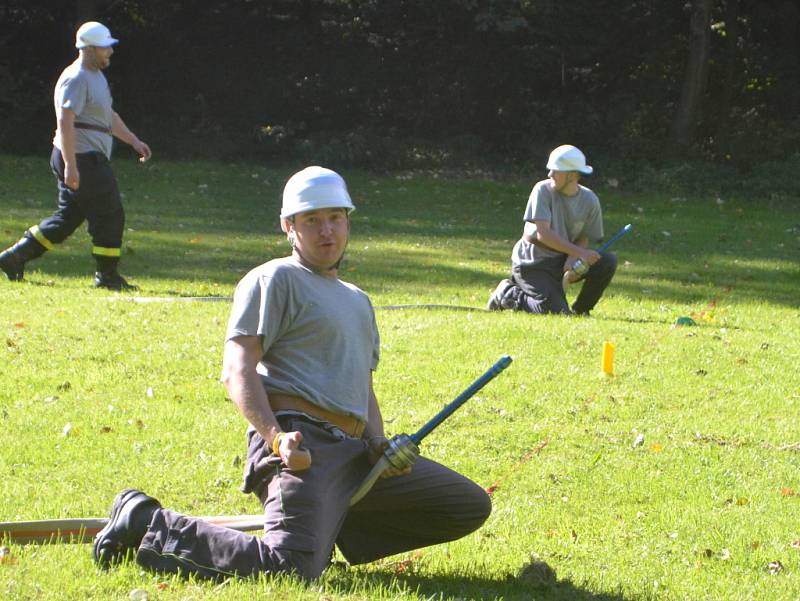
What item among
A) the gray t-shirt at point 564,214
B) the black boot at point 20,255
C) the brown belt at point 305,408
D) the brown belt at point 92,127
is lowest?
the black boot at point 20,255

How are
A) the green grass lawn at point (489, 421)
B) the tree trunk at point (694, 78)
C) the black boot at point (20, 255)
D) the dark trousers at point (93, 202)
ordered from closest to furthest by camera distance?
the green grass lawn at point (489, 421), the dark trousers at point (93, 202), the black boot at point (20, 255), the tree trunk at point (694, 78)

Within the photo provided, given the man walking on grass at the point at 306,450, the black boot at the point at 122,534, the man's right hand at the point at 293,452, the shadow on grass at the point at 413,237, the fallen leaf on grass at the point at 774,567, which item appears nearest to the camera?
the man's right hand at the point at 293,452

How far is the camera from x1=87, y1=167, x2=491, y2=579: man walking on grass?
4.05 metres

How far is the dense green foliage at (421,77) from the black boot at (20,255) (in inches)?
532

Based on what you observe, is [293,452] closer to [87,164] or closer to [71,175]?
[71,175]

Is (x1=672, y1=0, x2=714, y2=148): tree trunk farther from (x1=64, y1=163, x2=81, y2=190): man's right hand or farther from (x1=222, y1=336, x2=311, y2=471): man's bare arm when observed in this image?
(x1=222, y1=336, x2=311, y2=471): man's bare arm

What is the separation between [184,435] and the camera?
598cm

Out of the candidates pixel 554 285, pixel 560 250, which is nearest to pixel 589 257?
pixel 560 250

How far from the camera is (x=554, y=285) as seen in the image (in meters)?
9.97

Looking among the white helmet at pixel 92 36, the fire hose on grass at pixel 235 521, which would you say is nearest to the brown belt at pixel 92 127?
the white helmet at pixel 92 36

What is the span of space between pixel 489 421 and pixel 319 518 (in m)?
2.57

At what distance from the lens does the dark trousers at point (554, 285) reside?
9820 millimetres

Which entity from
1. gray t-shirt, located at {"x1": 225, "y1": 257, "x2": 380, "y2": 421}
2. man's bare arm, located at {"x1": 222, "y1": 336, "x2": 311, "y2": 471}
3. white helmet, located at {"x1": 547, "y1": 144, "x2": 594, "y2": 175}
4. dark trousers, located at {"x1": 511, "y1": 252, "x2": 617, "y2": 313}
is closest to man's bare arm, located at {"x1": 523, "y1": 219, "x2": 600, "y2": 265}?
dark trousers, located at {"x1": 511, "y1": 252, "x2": 617, "y2": 313}

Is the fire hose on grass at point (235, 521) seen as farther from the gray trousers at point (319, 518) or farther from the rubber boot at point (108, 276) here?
the rubber boot at point (108, 276)
